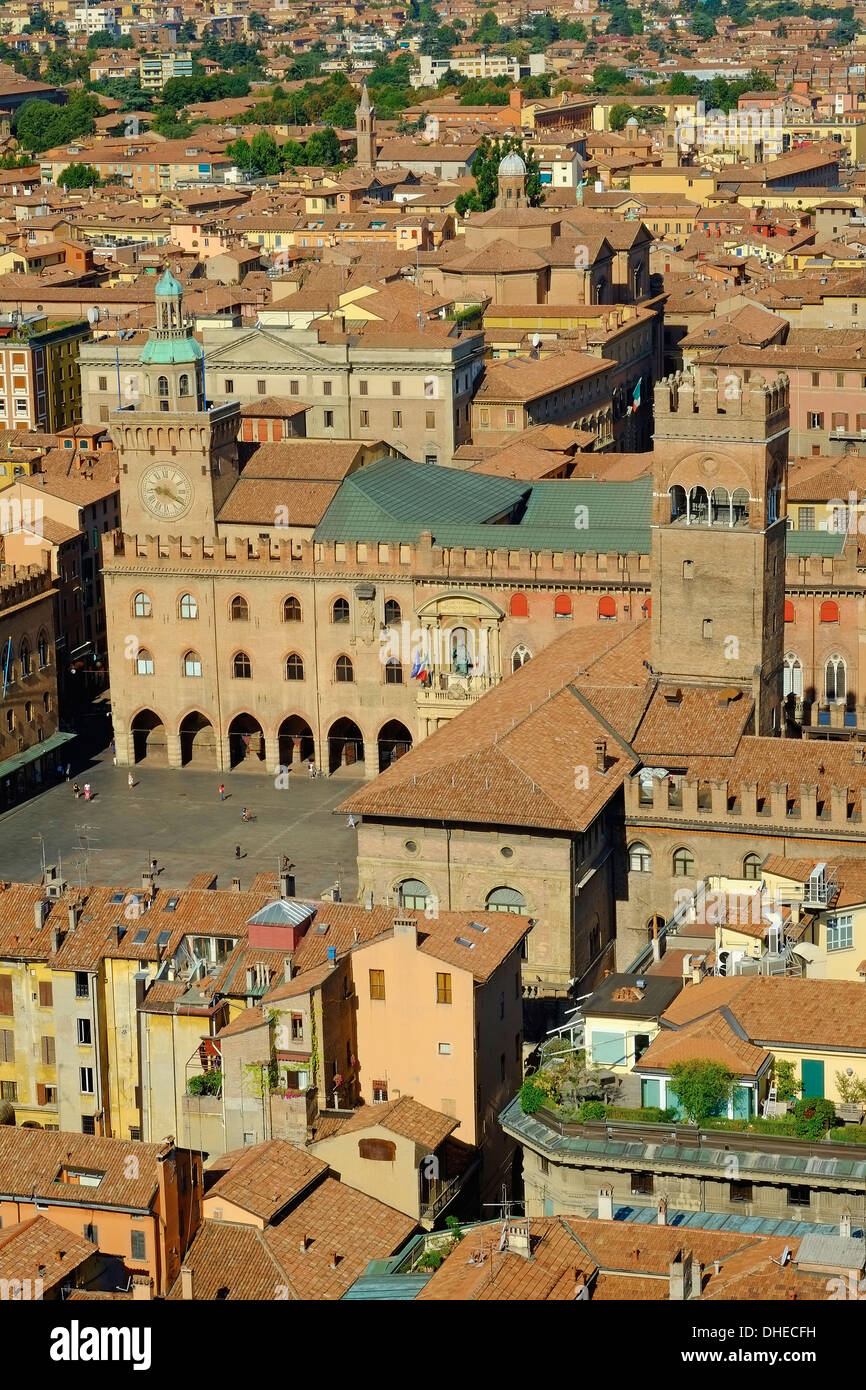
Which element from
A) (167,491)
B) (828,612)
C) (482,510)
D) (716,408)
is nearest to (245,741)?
(167,491)

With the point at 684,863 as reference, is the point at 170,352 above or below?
above

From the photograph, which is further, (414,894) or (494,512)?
(494,512)

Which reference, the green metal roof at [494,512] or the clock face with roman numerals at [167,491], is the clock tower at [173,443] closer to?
the clock face with roman numerals at [167,491]

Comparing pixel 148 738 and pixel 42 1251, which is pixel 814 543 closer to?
pixel 148 738

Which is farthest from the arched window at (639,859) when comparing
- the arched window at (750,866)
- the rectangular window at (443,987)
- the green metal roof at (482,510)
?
the green metal roof at (482,510)
